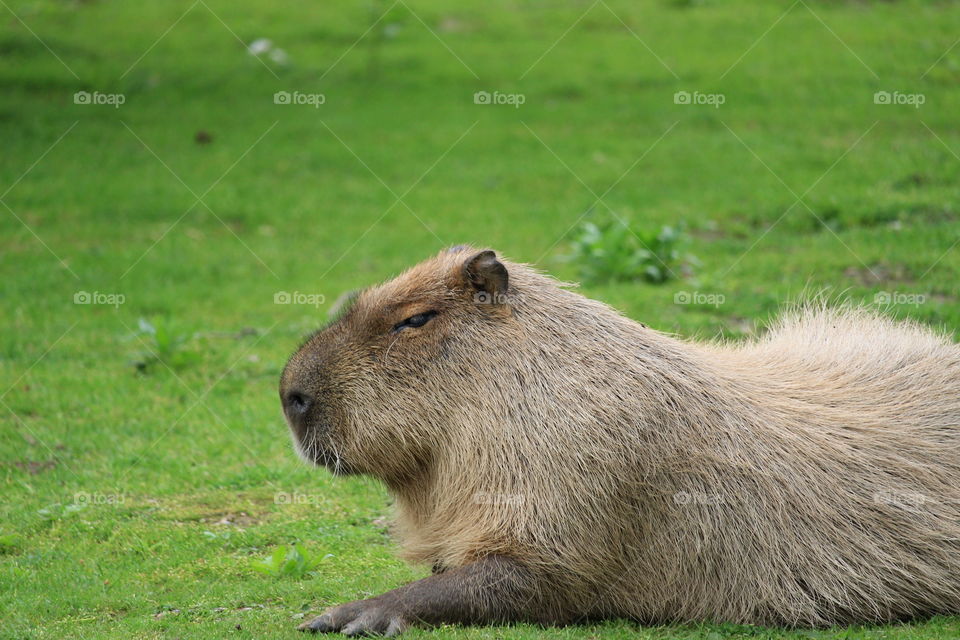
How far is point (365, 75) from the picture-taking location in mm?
18906

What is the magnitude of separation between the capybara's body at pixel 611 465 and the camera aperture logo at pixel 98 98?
13.7 metres

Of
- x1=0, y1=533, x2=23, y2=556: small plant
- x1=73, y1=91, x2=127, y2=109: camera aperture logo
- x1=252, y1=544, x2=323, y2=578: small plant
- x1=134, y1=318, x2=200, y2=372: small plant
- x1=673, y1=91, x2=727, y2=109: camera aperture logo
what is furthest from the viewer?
x1=73, y1=91, x2=127, y2=109: camera aperture logo

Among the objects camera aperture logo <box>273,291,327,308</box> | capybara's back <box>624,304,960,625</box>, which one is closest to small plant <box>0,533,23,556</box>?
capybara's back <box>624,304,960,625</box>

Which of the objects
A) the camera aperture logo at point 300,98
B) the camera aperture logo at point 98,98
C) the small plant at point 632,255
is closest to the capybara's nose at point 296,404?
the small plant at point 632,255

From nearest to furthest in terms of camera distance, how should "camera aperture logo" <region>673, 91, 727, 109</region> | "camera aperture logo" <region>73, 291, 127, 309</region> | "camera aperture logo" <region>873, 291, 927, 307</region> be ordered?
"camera aperture logo" <region>873, 291, 927, 307</region>, "camera aperture logo" <region>73, 291, 127, 309</region>, "camera aperture logo" <region>673, 91, 727, 109</region>

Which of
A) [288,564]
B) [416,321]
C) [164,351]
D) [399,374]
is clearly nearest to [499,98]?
[164,351]

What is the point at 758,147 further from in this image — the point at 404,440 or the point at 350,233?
the point at 404,440

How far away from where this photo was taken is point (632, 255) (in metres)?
10.9

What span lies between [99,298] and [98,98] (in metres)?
7.18

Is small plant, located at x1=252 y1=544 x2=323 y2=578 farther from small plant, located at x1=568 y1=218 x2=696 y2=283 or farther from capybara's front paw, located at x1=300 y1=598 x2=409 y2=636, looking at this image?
Result: small plant, located at x1=568 y1=218 x2=696 y2=283

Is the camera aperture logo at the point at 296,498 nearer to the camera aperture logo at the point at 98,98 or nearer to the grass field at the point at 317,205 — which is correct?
the grass field at the point at 317,205

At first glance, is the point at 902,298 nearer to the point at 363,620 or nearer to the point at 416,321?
the point at 416,321

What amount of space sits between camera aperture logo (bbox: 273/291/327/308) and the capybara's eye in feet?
19.4

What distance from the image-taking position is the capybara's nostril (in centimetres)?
509
